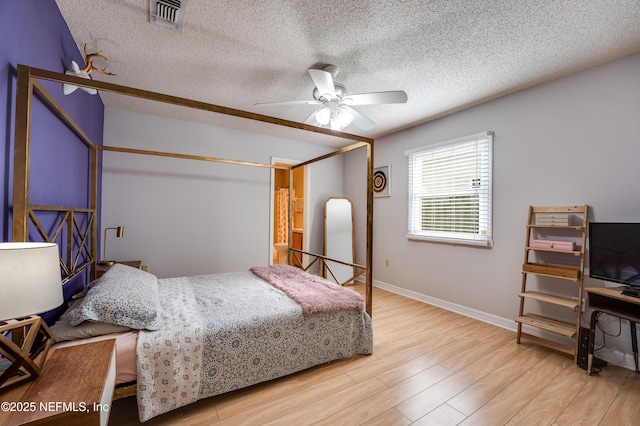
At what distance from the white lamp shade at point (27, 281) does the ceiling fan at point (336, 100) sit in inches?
69.5

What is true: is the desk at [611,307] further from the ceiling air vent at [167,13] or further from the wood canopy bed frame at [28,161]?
the ceiling air vent at [167,13]

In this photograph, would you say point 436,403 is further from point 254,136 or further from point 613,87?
point 254,136

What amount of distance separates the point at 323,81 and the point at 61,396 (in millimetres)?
2175

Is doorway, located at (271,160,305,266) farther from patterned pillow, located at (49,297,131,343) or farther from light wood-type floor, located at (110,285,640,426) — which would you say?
patterned pillow, located at (49,297,131,343)

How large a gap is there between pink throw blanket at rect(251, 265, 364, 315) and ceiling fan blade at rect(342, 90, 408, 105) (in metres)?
1.64

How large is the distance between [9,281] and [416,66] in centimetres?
274

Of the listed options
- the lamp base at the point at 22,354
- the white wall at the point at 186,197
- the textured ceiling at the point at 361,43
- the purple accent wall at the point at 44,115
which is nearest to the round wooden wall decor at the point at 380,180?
the white wall at the point at 186,197

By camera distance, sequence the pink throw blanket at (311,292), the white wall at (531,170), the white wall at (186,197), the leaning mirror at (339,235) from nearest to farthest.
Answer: the pink throw blanket at (311,292)
the white wall at (531,170)
the white wall at (186,197)
the leaning mirror at (339,235)

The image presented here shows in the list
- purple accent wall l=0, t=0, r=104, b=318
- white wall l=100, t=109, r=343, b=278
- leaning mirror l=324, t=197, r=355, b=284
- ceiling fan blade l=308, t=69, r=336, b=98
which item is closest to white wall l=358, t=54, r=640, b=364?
leaning mirror l=324, t=197, r=355, b=284

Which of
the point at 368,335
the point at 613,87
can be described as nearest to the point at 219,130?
the point at 368,335

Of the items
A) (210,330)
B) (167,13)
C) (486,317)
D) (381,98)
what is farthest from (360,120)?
(486,317)

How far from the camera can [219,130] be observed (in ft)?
12.7

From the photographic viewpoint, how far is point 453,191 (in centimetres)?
338

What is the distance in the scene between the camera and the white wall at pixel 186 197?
10.9ft
